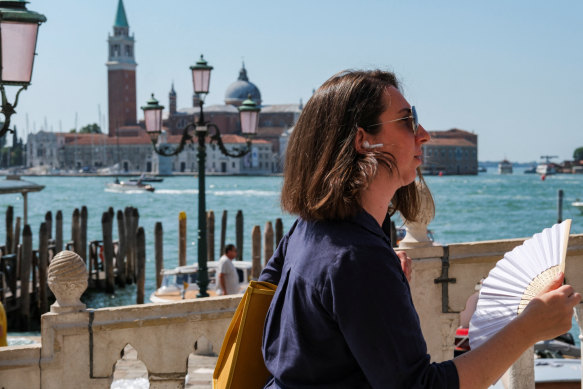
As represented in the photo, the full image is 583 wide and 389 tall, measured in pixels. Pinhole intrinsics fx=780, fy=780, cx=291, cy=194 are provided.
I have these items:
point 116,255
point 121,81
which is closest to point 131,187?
point 121,81

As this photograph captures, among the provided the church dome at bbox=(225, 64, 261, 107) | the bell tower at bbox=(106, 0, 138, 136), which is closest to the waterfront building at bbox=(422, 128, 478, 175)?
the church dome at bbox=(225, 64, 261, 107)

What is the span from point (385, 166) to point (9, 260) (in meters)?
12.0

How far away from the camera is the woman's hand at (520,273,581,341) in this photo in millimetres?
1107

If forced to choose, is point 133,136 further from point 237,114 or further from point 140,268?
point 140,268

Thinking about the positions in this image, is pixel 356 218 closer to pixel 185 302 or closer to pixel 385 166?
pixel 385 166

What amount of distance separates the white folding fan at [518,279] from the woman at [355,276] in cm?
4

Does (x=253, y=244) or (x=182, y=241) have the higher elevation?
(x=253, y=244)

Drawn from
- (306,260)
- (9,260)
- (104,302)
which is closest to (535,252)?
(306,260)

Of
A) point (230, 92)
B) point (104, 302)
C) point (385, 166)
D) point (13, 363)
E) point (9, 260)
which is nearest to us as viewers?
point (385, 166)

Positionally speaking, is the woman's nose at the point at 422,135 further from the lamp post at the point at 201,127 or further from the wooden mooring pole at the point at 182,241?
the wooden mooring pole at the point at 182,241

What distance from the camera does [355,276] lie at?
1043 millimetres

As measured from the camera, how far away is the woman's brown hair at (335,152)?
3.73 feet

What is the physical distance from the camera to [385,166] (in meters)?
1.19

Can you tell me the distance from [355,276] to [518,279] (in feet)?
1.09
